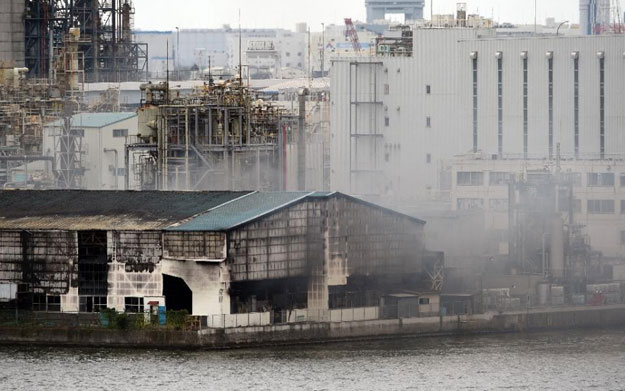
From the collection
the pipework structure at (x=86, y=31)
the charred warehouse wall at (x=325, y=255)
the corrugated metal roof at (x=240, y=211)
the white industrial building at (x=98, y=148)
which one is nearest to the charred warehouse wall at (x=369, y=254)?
the charred warehouse wall at (x=325, y=255)

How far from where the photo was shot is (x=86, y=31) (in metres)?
87.3

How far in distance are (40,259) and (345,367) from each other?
31.2ft

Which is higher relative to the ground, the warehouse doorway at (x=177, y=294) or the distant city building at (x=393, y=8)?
the distant city building at (x=393, y=8)

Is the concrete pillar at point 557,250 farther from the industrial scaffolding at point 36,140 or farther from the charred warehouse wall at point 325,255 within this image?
the industrial scaffolding at point 36,140

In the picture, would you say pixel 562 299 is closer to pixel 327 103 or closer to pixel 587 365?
pixel 587 365

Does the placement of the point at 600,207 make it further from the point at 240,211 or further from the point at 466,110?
the point at 240,211

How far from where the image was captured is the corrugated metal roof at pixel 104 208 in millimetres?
50406

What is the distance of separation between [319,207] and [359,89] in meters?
21.5

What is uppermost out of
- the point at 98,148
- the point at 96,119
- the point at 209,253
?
the point at 96,119

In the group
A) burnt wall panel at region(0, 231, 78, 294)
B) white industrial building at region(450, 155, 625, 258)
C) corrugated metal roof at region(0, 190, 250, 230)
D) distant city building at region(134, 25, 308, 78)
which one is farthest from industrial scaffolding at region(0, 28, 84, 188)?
distant city building at region(134, 25, 308, 78)

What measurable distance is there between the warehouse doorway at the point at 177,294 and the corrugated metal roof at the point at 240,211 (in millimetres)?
1381

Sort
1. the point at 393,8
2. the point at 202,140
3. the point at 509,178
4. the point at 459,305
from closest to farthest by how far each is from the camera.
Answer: the point at 459,305 → the point at 202,140 → the point at 509,178 → the point at 393,8

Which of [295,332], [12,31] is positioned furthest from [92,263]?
[12,31]

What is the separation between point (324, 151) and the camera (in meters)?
75.4
